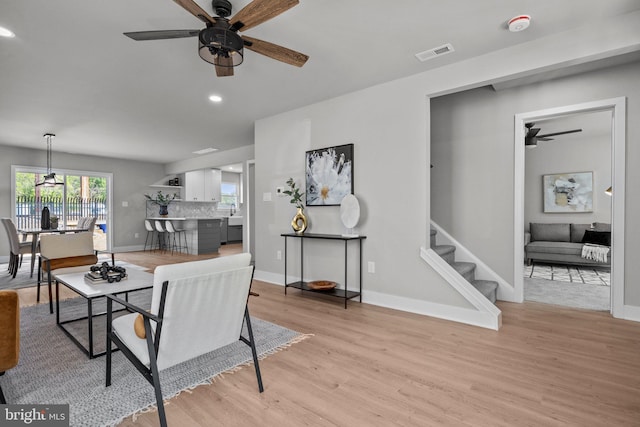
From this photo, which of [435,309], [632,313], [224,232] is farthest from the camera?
[224,232]

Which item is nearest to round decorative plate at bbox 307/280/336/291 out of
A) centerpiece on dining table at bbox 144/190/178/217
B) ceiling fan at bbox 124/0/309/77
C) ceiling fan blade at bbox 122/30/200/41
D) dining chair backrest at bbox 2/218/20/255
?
ceiling fan at bbox 124/0/309/77

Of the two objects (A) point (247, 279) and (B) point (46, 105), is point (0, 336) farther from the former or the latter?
(B) point (46, 105)

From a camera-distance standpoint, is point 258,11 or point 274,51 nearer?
point 258,11

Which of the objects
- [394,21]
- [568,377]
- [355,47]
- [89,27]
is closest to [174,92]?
[89,27]

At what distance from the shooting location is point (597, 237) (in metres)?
5.46

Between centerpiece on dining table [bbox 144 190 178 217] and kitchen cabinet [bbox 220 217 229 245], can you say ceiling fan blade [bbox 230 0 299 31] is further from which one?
kitchen cabinet [bbox 220 217 229 245]

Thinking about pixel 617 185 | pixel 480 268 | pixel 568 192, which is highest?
pixel 568 192

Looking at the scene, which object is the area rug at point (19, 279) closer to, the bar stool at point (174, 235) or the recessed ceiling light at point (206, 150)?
→ the bar stool at point (174, 235)

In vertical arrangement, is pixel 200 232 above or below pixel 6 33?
below

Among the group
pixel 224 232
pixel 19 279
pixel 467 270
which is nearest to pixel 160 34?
pixel 467 270

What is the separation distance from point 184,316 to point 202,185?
8.29 metres

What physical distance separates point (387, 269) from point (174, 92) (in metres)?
3.24

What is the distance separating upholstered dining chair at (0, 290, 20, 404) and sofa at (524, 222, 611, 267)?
690 cm

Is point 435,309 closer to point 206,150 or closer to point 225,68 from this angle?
point 225,68
